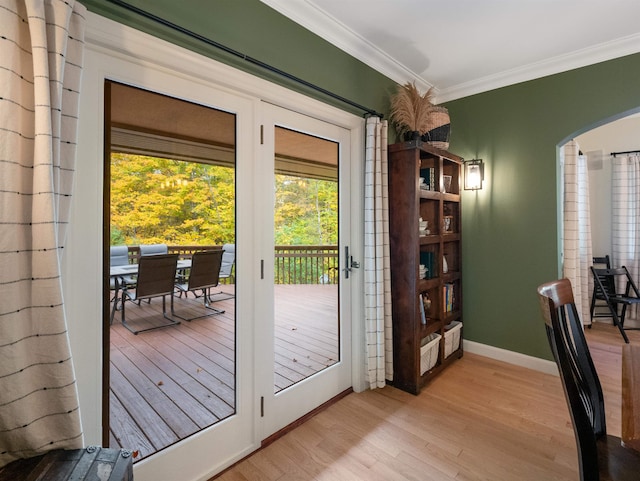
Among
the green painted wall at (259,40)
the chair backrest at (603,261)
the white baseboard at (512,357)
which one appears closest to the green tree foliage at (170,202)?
the green painted wall at (259,40)

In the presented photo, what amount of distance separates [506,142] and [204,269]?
9.88 ft

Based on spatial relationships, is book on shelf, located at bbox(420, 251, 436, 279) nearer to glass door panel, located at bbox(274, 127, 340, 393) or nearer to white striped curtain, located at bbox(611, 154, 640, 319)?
glass door panel, located at bbox(274, 127, 340, 393)

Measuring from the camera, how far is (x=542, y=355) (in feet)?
9.55

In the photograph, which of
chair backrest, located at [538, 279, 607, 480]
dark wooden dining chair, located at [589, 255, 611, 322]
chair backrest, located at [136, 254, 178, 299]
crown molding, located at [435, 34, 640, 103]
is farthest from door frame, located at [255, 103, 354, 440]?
dark wooden dining chair, located at [589, 255, 611, 322]

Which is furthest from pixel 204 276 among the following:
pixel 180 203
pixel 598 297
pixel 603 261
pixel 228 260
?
pixel 603 261

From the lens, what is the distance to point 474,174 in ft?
10.3

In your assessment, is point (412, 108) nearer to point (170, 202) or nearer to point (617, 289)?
point (170, 202)

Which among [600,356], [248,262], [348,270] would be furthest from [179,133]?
[600,356]

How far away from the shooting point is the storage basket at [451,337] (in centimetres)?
297

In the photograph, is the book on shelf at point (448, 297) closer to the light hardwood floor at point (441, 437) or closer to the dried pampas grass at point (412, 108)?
the light hardwood floor at point (441, 437)

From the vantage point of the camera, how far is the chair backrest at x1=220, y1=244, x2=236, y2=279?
185 cm

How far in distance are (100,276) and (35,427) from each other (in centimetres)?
58

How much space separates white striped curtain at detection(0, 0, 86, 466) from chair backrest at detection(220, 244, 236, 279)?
868mm

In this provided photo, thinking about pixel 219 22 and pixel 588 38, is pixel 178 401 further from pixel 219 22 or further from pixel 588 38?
pixel 588 38
